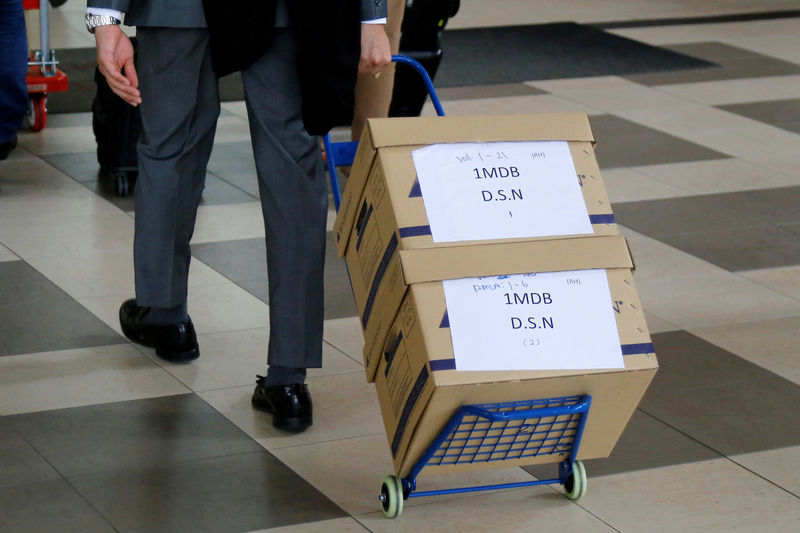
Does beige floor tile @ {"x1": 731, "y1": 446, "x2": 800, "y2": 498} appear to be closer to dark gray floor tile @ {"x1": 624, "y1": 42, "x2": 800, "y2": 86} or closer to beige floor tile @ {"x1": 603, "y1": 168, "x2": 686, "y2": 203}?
beige floor tile @ {"x1": 603, "y1": 168, "x2": 686, "y2": 203}

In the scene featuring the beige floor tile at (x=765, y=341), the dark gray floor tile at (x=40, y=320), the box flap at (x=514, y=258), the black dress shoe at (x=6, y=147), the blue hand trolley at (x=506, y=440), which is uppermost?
the box flap at (x=514, y=258)

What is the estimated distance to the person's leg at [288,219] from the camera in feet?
9.78

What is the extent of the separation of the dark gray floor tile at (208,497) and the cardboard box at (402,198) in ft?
1.05

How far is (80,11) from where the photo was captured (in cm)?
953

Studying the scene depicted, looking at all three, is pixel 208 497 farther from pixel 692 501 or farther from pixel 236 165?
pixel 236 165

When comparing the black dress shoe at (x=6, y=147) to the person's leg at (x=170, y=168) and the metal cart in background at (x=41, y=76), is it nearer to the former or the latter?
the metal cart in background at (x=41, y=76)

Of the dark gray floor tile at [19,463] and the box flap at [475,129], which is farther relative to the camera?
the dark gray floor tile at [19,463]

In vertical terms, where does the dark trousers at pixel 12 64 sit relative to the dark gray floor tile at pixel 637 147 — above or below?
above

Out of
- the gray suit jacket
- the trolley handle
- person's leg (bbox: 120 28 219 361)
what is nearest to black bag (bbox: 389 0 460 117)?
person's leg (bbox: 120 28 219 361)

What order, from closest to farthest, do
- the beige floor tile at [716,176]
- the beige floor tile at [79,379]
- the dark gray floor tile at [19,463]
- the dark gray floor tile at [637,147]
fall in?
the dark gray floor tile at [19,463]
the beige floor tile at [79,379]
the beige floor tile at [716,176]
the dark gray floor tile at [637,147]

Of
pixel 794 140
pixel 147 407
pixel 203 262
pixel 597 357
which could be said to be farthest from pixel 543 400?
pixel 794 140

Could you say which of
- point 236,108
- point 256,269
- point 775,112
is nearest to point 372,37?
point 256,269

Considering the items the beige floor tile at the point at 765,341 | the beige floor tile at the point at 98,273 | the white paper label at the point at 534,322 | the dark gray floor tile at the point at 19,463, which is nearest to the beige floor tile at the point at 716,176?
the beige floor tile at the point at 765,341

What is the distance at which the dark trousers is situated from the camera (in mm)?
4836
